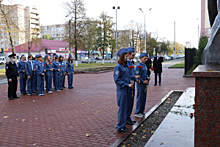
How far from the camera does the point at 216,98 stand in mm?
3166

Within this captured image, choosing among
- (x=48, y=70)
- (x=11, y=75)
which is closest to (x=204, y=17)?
(x=48, y=70)

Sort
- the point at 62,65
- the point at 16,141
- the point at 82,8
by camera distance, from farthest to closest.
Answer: the point at 82,8
the point at 62,65
the point at 16,141

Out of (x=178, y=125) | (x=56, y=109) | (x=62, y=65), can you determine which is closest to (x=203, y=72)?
(x=178, y=125)

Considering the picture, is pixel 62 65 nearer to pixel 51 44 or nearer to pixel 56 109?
pixel 56 109

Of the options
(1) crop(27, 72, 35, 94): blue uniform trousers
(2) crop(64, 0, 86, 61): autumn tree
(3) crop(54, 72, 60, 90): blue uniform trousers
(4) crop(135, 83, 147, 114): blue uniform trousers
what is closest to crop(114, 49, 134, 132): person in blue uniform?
(4) crop(135, 83, 147, 114): blue uniform trousers

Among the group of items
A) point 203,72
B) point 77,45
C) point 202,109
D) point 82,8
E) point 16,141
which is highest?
point 82,8

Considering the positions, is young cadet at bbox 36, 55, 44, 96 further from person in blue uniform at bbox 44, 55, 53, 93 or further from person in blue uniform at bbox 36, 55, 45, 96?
person in blue uniform at bbox 44, 55, 53, 93

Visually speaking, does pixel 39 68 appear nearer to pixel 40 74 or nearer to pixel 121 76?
pixel 40 74

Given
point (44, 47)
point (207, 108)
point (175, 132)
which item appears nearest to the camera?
point (207, 108)

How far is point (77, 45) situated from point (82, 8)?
6271 mm

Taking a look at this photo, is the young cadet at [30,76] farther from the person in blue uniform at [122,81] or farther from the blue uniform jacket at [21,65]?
the person in blue uniform at [122,81]

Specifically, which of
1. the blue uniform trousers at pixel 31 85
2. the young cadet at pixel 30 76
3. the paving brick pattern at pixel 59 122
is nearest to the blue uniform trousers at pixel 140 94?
the paving brick pattern at pixel 59 122

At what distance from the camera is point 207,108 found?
3219 millimetres

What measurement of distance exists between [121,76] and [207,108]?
2251 mm
